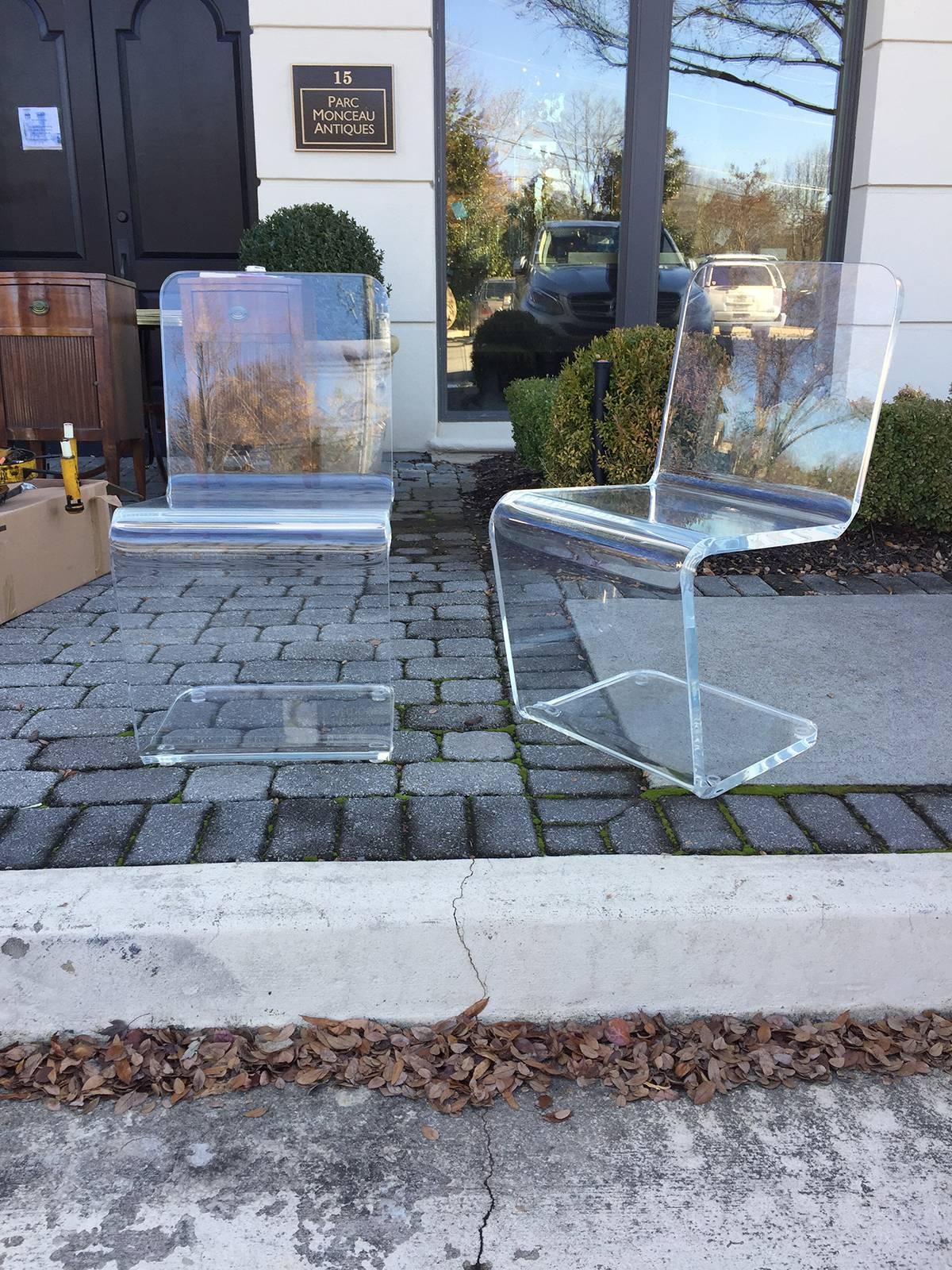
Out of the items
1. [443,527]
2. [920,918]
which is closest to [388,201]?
[443,527]

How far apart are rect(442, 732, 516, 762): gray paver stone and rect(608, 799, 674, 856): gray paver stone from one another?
360 mm

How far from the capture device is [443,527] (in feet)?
14.7

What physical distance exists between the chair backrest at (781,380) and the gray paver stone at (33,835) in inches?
70.4

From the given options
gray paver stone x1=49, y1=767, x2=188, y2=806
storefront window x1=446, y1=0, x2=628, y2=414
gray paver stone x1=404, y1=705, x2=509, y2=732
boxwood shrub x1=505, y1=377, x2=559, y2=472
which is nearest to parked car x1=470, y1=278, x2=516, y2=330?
storefront window x1=446, y1=0, x2=628, y2=414

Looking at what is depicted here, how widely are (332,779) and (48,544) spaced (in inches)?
69.9

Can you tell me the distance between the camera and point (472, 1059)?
5.25 feet

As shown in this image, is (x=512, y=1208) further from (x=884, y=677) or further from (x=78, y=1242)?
(x=884, y=677)

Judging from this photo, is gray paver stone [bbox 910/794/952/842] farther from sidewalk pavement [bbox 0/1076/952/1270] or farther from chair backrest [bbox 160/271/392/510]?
chair backrest [bbox 160/271/392/510]

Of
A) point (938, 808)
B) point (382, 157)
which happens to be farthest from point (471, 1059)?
point (382, 157)

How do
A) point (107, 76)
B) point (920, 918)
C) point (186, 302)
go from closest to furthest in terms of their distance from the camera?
1. point (920, 918)
2. point (186, 302)
3. point (107, 76)

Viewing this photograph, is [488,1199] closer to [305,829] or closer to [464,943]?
[464,943]

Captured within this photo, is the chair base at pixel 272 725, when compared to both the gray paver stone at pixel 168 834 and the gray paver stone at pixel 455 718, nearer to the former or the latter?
the gray paver stone at pixel 455 718

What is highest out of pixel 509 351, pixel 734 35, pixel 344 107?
pixel 734 35

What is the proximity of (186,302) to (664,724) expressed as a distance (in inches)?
67.5
